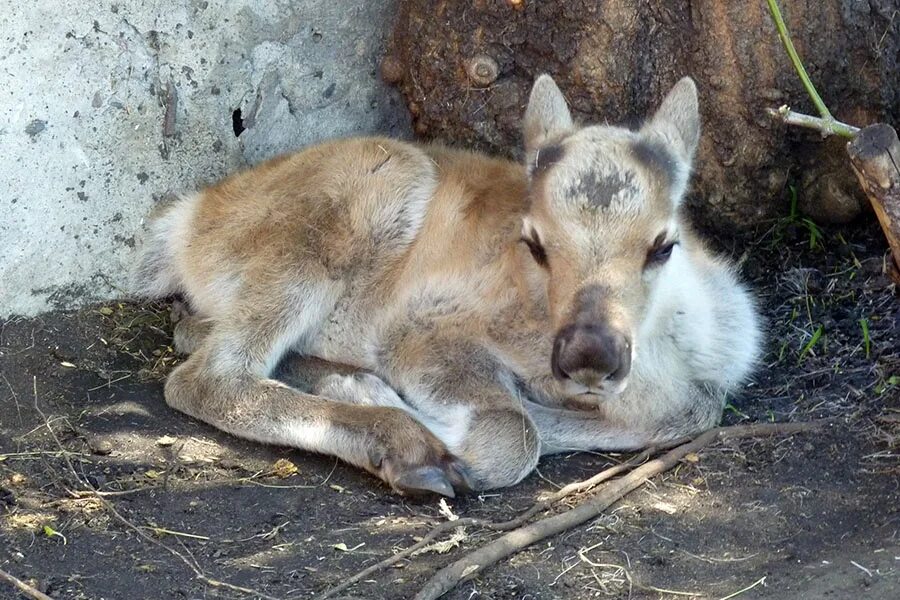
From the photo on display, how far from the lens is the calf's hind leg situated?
17.8 ft

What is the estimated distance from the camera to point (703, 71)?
678 centimetres

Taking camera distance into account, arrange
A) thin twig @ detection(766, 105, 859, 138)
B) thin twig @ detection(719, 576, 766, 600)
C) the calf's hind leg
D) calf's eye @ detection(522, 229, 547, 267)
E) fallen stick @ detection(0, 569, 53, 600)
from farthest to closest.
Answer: calf's eye @ detection(522, 229, 547, 267) < the calf's hind leg < thin twig @ detection(766, 105, 859, 138) < thin twig @ detection(719, 576, 766, 600) < fallen stick @ detection(0, 569, 53, 600)

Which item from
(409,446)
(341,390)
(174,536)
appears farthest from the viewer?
(341,390)

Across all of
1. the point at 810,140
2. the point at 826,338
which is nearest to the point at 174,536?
the point at 826,338

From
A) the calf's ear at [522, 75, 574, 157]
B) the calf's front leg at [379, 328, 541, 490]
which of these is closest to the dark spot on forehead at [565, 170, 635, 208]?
the calf's ear at [522, 75, 574, 157]

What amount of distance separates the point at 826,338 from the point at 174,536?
11.5 feet

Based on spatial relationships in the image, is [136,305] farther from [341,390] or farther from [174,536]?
[174,536]

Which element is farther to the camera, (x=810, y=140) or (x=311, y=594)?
(x=810, y=140)

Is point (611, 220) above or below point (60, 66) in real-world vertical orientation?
below

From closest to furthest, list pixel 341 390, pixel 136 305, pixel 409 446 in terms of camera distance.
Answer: pixel 409 446
pixel 341 390
pixel 136 305

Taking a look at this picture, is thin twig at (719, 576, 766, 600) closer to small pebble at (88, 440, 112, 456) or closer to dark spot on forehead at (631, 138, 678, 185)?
dark spot on forehead at (631, 138, 678, 185)

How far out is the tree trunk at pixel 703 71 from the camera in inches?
262

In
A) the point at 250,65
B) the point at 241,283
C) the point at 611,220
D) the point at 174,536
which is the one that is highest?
the point at 250,65

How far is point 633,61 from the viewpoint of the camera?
22.4 feet
